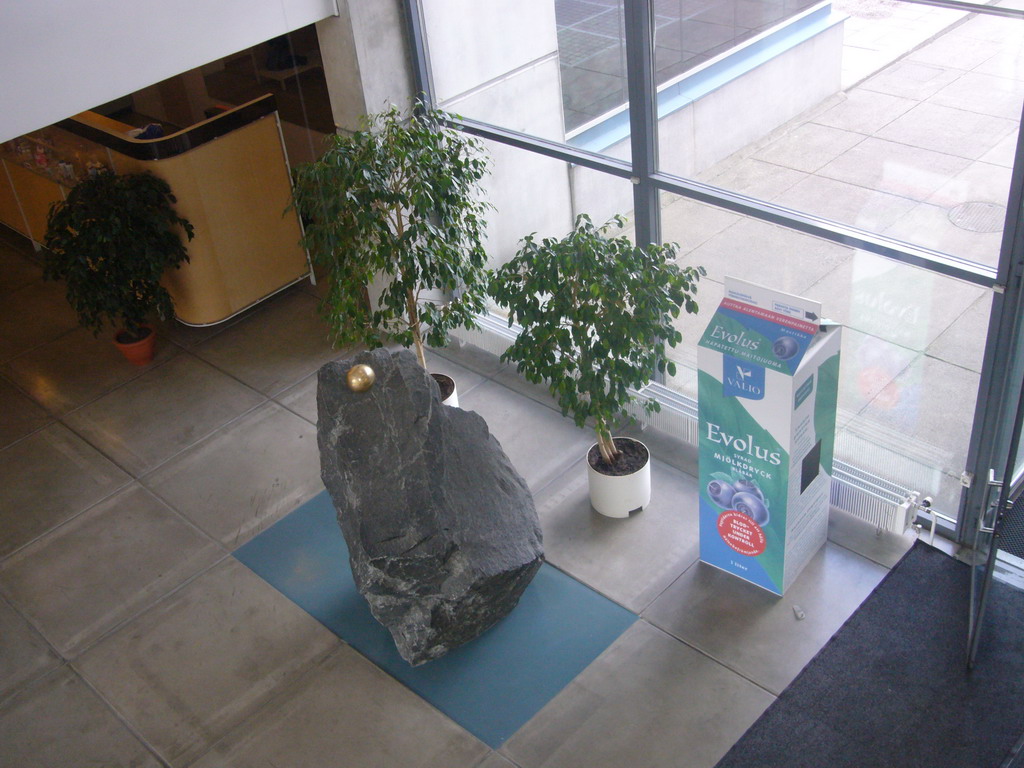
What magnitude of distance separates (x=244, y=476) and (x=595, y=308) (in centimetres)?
253

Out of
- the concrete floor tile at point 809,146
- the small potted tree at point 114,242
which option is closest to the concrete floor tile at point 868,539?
the concrete floor tile at point 809,146

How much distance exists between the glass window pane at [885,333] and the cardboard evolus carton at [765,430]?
12.5 inches

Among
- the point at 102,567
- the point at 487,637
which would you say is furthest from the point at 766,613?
the point at 102,567

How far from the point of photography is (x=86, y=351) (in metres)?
7.51

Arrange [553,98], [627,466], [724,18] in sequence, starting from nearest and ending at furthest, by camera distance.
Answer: [724,18], [627,466], [553,98]

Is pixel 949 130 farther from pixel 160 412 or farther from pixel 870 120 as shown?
pixel 160 412

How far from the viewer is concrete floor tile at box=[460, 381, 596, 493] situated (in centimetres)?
604

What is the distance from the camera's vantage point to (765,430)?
Answer: 182 inches

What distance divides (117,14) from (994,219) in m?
4.22

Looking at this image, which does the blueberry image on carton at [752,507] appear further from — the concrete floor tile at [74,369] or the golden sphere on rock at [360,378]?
the concrete floor tile at [74,369]

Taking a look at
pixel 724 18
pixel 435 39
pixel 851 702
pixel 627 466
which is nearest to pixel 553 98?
pixel 435 39

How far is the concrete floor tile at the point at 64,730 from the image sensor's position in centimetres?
465

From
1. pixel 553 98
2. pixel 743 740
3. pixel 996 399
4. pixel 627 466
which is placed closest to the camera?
pixel 743 740

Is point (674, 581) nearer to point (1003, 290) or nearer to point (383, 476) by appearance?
point (383, 476)
